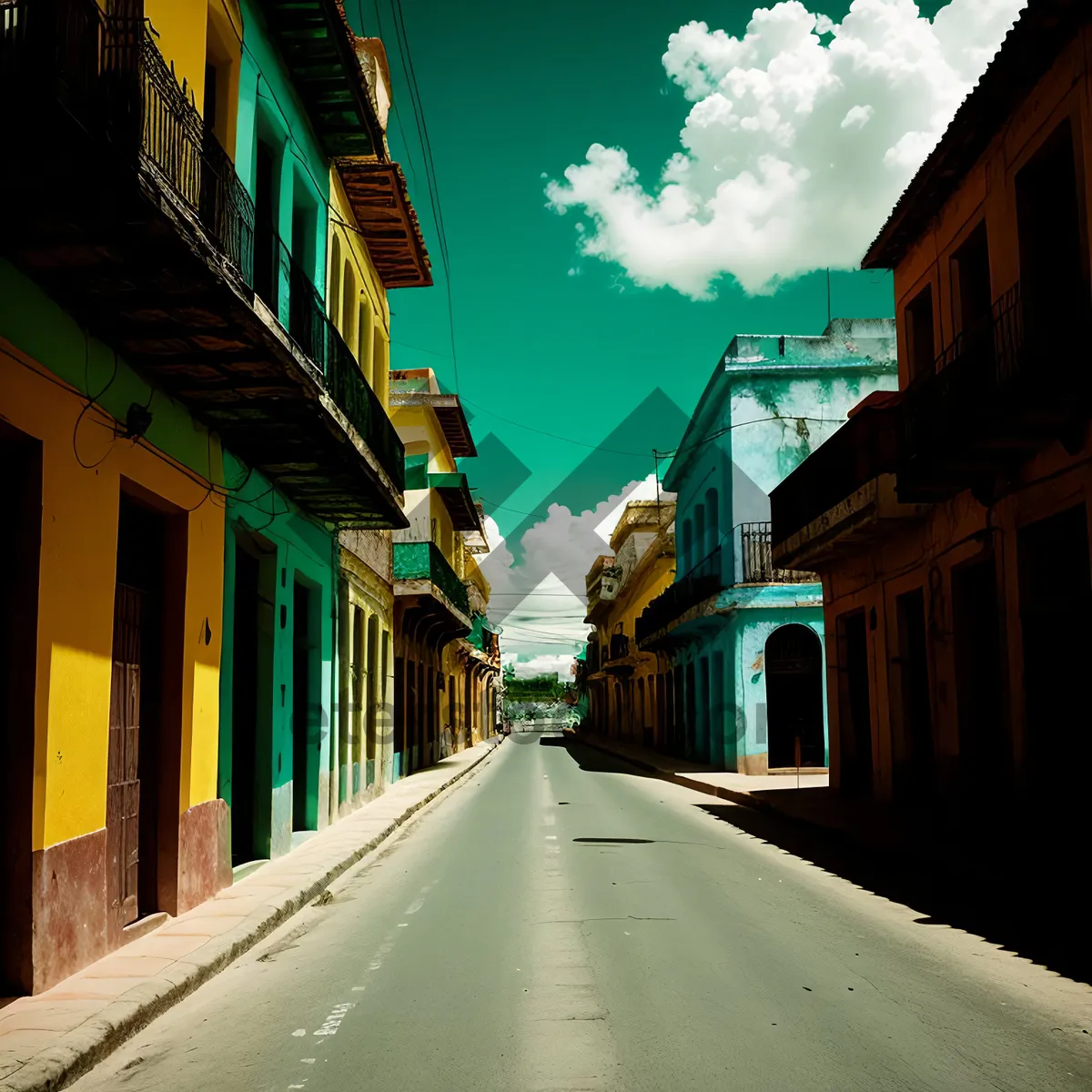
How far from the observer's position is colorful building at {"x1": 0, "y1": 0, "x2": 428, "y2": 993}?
5945 millimetres

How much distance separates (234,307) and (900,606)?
11.3m

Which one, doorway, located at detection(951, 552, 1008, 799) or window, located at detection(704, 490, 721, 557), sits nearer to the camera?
doorway, located at detection(951, 552, 1008, 799)

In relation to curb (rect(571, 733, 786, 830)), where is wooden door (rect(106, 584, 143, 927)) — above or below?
above

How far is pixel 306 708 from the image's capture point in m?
14.2

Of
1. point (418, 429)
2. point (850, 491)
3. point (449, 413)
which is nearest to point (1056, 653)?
point (850, 491)

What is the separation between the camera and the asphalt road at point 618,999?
4.68 meters

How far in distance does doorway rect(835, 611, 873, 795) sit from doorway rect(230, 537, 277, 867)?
10.1m

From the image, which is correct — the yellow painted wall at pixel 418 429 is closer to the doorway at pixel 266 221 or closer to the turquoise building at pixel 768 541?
the turquoise building at pixel 768 541

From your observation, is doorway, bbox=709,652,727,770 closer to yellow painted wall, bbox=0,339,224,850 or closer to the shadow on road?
the shadow on road

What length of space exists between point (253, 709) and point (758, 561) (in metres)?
15.7

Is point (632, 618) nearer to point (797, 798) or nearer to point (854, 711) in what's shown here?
point (854, 711)

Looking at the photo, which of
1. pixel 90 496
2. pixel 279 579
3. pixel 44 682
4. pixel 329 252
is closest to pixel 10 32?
pixel 90 496

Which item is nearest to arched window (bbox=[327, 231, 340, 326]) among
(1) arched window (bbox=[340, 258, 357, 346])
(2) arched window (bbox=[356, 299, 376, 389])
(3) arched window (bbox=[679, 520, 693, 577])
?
(1) arched window (bbox=[340, 258, 357, 346])

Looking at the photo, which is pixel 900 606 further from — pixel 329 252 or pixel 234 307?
pixel 234 307
